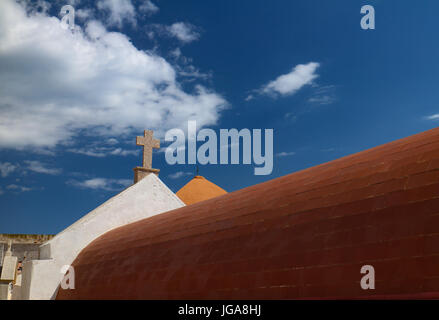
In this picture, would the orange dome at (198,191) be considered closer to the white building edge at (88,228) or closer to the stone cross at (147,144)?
the stone cross at (147,144)

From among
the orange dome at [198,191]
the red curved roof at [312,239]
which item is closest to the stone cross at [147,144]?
the red curved roof at [312,239]

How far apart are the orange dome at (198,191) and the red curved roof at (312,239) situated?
1593 cm

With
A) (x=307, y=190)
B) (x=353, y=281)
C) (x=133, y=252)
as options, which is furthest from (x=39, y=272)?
(x=353, y=281)

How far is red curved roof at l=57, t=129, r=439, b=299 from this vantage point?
446 centimetres

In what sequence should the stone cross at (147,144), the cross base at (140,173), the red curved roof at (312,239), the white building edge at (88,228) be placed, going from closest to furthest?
the red curved roof at (312,239) → the white building edge at (88,228) → the cross base at (140,173) → the stone cross at (147,144)

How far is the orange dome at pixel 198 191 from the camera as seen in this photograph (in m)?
25.3

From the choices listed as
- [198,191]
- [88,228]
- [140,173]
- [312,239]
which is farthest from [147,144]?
[198,191]

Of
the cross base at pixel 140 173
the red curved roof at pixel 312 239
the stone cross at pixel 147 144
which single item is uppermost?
the stone cross at pixel 147 144

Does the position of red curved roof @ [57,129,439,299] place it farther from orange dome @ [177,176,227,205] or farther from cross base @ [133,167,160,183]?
orange dome @ [177,176,227,205]

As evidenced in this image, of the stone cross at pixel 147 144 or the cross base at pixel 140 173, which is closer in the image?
the cross base at pixel 140 173

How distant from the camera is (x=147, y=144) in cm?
1534

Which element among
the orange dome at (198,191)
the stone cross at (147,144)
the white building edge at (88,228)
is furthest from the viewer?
the orange dome at (198,191)

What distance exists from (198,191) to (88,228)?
1352 cm
